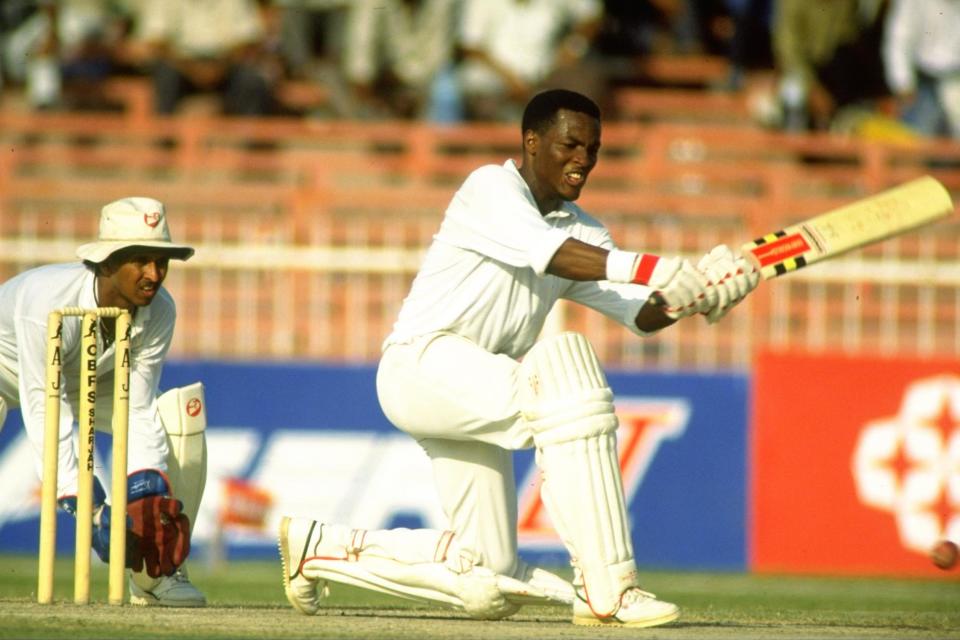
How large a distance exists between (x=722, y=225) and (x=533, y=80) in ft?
9.83

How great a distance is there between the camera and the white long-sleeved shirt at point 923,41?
12.7m

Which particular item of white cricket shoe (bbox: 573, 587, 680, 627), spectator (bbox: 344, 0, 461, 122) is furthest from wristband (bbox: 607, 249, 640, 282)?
spectator (bbox: 344, 0, 461, 122)

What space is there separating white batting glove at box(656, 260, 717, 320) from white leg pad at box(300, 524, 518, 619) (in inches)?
40.2

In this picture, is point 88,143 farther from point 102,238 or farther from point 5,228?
point 102,238

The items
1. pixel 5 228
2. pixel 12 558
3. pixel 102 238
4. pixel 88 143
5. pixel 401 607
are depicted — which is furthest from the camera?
pixel 88 143

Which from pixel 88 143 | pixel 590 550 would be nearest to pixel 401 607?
pixel 590 550

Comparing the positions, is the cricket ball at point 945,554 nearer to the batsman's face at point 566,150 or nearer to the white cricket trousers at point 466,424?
the white cricket trousers at point 466,424

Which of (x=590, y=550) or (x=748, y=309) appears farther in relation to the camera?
(x=748, y=309)

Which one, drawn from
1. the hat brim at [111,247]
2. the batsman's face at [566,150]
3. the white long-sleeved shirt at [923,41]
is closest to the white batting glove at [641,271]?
the batsman's face at [566,150]

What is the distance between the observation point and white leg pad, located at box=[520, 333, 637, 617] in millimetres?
5285

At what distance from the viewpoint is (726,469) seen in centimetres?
1018

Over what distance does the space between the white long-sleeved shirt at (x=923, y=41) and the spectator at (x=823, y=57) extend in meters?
0.51

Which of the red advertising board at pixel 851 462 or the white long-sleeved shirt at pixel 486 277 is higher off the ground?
the white long-sleeved shirt at pixel 486 277

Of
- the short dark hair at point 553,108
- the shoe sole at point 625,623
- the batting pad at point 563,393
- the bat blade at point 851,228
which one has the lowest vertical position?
the shoe sole at point 625,623
